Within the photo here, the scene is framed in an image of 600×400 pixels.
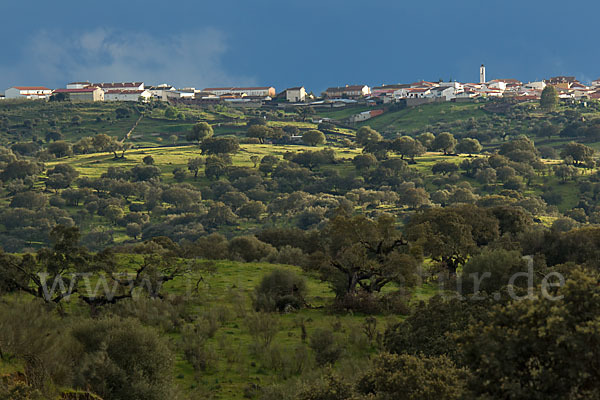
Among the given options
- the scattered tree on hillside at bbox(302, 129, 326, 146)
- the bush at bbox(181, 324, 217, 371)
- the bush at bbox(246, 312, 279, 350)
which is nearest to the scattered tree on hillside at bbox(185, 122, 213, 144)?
the scattered tree on hillside at bbox(302, 129, 326, 146)

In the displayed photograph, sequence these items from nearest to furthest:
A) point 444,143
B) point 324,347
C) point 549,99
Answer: point 324,347
point 444,143
point 549,99

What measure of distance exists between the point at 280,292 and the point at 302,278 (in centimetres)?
236

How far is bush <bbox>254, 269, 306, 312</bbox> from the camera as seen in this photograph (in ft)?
107

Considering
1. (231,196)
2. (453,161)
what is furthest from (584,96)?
(231,196)

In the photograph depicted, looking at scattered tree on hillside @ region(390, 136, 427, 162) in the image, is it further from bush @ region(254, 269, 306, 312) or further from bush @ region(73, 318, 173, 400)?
bush @ region(73, 318, 173, 400)

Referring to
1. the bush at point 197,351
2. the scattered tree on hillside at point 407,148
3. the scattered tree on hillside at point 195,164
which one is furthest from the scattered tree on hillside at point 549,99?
the bush at point 197,351

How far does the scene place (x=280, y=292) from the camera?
33.4 metres

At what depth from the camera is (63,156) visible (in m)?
137

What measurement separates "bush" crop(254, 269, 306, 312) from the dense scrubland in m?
0.09

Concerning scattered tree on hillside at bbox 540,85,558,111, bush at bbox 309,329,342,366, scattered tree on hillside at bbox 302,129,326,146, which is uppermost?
scattered tree on hillside at bbox 540,85,558,111

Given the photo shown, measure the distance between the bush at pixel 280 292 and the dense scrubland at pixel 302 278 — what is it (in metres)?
0.09

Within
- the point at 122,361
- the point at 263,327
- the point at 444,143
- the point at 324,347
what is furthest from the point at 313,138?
the point at 122,361

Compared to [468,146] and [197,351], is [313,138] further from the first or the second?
[197,351]

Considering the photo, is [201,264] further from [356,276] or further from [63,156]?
[63,156]
